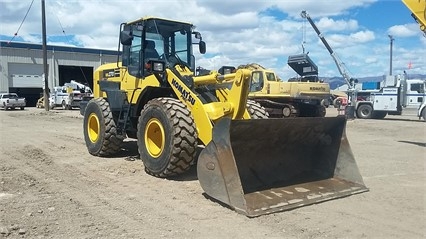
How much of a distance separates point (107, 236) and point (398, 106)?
→ 2240 centimetres

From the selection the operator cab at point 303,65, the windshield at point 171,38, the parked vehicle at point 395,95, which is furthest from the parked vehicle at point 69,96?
the windshield at point 171,38

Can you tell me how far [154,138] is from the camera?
22.7ft

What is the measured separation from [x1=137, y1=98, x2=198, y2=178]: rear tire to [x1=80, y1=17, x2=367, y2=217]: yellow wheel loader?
15 mm

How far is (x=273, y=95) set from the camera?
54.9 feet

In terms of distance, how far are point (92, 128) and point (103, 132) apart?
1012 millimetres

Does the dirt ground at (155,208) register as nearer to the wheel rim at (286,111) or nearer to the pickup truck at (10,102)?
the wheel rim at (286,111)

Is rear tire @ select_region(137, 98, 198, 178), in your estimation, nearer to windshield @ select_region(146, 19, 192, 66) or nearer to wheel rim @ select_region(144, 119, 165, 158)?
wheel rim @ select_region(144, 119, 165, 158)

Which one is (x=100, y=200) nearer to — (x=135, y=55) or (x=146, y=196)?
(x=146, y=196)

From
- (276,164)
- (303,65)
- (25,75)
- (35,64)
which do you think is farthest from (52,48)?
(276,164)

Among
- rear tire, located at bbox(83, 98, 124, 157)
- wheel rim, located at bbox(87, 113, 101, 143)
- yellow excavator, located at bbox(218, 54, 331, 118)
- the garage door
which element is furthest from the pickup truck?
rear tire, located at bbox(83, 98, 124, 157)

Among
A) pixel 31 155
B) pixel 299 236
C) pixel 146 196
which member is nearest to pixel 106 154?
pixel 31 155

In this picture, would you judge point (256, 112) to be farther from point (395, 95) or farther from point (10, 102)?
point (10, 102)

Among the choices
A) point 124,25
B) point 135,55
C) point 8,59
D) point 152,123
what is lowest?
point 152,123

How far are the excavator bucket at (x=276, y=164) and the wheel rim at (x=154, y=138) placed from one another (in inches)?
58.5
